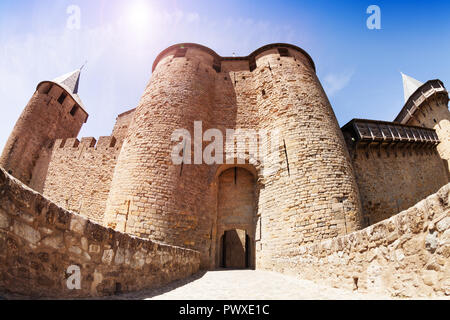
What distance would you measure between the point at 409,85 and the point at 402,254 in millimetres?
25721

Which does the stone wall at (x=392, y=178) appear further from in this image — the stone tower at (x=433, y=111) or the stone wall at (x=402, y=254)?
the stone wall at (x=402, y=254)

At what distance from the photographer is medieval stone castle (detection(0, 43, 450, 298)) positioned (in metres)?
7.69

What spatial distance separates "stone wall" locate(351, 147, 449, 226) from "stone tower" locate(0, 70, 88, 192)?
18.8 metres

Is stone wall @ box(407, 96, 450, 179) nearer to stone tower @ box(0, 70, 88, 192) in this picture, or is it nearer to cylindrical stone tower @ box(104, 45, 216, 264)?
cylindrical stone tower @ box(104, 45, 216, 264)

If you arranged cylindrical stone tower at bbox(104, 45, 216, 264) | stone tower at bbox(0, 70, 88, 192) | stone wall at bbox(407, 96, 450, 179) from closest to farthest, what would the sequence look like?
cylindrical stone tower at bbox(104, 45, 216, 264)
stone tower at bbox(0, 70, 88, 192)
stone wall at bbox(407, 96, 450, 179)

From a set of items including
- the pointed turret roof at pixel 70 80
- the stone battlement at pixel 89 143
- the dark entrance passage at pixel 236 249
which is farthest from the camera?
the pointed turret roof at pixel 70 80

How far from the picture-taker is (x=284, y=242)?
7430mm

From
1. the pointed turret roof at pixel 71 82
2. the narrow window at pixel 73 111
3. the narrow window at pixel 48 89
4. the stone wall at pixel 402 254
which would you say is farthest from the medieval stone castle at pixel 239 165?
the stone wall at pixel 402 254

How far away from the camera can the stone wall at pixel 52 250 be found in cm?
172

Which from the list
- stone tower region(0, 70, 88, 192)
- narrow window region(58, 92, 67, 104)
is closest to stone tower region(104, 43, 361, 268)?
stone tower region(0, 70, 88, 192)

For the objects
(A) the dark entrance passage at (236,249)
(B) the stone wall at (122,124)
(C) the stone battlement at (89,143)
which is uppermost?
(B) the stone wall at (122,124)

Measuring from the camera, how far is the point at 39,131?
1567 centimetres

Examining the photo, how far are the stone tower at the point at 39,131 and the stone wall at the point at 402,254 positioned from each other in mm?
16992
